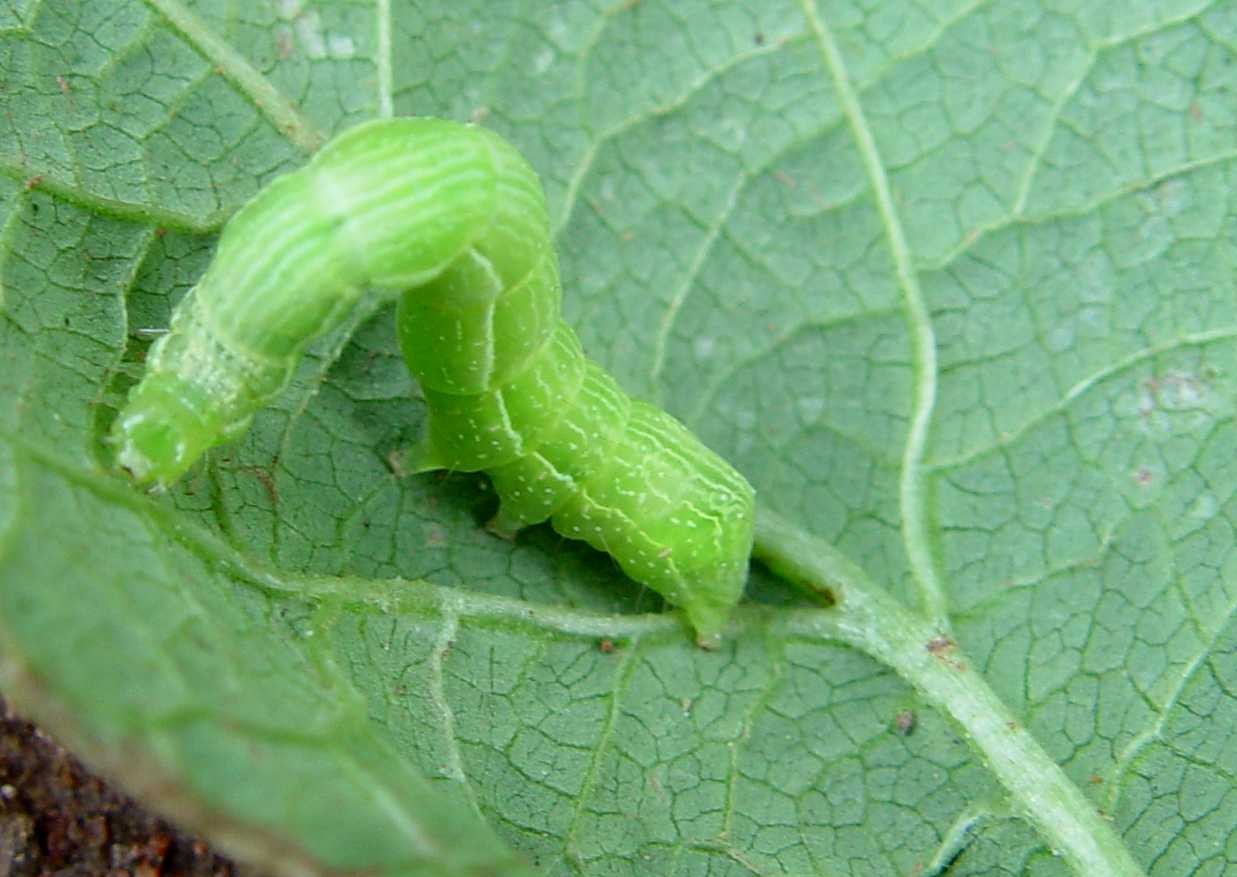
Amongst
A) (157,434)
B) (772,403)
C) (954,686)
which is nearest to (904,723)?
(954,686)

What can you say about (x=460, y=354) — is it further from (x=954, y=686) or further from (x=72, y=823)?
(x=954, y=686)

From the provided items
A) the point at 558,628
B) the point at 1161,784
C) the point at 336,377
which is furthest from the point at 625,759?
the point at 1161,784

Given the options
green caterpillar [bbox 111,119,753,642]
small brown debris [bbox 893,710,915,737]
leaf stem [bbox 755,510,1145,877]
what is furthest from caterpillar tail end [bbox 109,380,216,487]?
small brown debris [bbox 893,710,915,737]

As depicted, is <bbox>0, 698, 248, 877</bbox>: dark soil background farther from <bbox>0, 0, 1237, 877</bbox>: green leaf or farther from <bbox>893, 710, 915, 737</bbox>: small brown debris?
<bbox>893, 710, 915, 737</bbox>: small brown debris

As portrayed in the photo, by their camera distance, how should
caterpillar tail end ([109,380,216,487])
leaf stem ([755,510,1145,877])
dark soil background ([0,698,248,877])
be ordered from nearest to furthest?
caterpillar tail end ([109,380,216,487]) < dark soil background ([0,698,248,877]) < leaf stem ([755,510,1145,877])

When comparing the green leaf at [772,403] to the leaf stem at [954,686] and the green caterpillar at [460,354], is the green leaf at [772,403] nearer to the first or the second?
the leaf stem at [954,686]

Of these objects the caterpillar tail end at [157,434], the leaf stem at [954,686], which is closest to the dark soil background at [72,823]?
the caterpillar tail end at [157,434]
